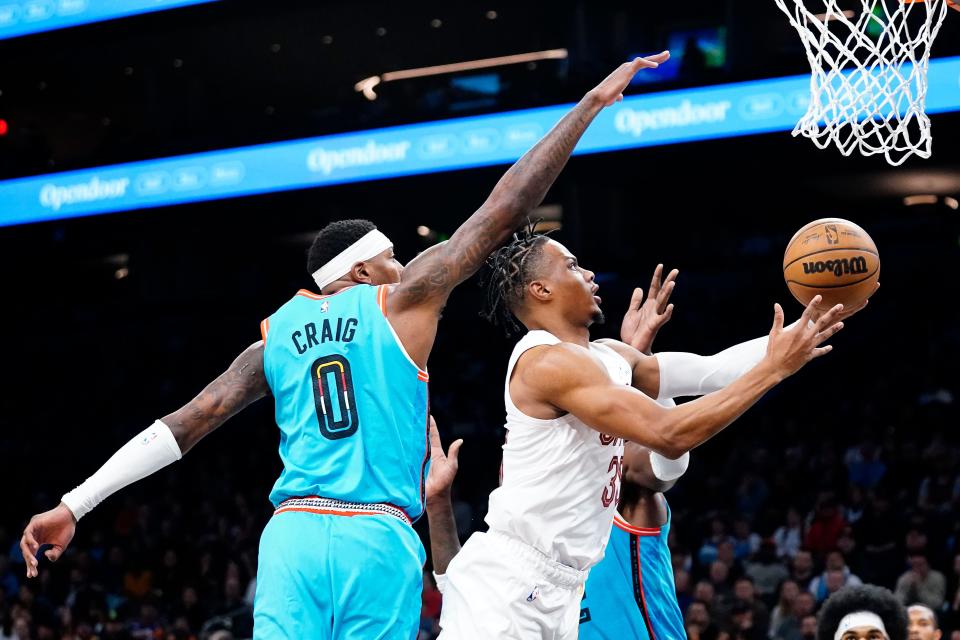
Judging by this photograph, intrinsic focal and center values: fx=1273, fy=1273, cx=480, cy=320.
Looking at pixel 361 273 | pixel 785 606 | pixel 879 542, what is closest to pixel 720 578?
pixel 785 606

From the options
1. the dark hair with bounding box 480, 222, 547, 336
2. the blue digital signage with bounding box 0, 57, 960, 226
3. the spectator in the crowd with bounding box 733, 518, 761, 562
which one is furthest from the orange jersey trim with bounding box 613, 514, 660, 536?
the blue digital signage with bounding box 0, 57, 960, 226

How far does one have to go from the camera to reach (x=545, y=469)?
3.68 metres

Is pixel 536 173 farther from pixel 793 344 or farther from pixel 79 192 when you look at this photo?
pixel 79 192

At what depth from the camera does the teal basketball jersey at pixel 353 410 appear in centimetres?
340

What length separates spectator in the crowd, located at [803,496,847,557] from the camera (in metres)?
9.74

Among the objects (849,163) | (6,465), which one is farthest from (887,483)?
(6,465)

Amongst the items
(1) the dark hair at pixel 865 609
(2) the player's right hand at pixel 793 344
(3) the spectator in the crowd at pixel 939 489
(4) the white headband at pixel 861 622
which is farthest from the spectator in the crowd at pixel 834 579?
(2) the player's right hand at pixel 793 344

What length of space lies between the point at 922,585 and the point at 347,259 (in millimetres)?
6170

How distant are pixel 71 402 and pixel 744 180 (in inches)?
370

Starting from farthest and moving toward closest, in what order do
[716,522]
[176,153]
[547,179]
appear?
[176,153] < [716,522] < [547,179]

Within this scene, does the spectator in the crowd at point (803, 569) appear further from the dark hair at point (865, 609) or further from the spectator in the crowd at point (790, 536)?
the dark hair at point (865, 609)

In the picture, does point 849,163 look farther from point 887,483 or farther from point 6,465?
point 6,465

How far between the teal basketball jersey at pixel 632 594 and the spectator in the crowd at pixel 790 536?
5864 mm

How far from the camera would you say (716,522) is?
10.4m
